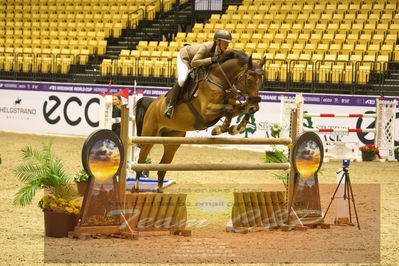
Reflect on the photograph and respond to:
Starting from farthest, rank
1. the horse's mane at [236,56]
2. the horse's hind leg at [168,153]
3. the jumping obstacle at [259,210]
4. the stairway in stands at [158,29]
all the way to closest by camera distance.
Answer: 1. the stairway in stands at [158,29]
2. the horse's hind leg at [168,153]
3. the horse's mane at [236,56]
4. the jumping obstacle at [259,210]

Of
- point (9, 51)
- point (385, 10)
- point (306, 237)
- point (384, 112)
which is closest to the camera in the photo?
point (306, 237)

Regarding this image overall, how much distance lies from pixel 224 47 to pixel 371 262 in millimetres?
3266

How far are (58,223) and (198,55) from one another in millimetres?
2693

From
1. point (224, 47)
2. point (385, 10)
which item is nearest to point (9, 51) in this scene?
point (385, 10)

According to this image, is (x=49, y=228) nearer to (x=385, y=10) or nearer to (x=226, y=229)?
(x=226, y=229)

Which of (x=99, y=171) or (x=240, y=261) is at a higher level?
(x=99, y=171)

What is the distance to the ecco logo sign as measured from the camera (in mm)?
18641

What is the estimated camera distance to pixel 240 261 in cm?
620

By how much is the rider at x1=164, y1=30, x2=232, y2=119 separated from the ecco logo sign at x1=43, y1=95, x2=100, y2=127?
9780 millimetres

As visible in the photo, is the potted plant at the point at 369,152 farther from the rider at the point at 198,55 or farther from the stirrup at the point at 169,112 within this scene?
the stirrup at the point at 169,112

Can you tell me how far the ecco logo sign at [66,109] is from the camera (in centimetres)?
1864

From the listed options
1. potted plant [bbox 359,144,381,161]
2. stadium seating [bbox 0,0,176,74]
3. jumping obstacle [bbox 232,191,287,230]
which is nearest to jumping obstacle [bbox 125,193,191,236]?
jumping obstacle [bbox 232,191,287,230]

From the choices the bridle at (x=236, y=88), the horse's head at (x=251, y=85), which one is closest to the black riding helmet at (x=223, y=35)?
the bridle at (x=236, y=88)

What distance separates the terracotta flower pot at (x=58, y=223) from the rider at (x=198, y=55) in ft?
7.37
